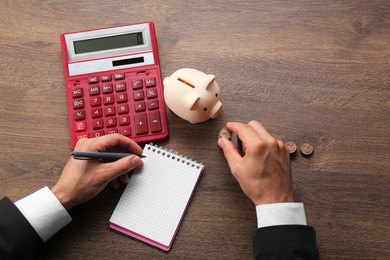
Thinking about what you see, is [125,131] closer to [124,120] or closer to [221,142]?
[124,120]

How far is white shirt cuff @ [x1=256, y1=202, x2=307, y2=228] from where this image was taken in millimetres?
800

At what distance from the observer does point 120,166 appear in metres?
0.83

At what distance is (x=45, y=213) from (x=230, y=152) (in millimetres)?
381

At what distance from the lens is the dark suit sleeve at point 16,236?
0.79 metres

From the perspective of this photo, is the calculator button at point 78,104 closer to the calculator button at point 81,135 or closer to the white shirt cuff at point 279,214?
the calculator button at point 81,135

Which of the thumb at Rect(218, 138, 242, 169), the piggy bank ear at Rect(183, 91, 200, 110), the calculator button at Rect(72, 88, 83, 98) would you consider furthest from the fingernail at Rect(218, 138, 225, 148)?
the calculator button at Rect(72, 88, 83, 98)

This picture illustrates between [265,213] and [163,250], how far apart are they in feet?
0.70

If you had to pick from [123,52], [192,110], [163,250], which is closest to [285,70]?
[192,110]

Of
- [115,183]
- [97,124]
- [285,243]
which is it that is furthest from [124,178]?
[285,243]

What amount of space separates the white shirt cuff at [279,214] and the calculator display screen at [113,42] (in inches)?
17.4

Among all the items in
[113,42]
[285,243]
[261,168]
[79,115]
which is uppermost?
[113,42]

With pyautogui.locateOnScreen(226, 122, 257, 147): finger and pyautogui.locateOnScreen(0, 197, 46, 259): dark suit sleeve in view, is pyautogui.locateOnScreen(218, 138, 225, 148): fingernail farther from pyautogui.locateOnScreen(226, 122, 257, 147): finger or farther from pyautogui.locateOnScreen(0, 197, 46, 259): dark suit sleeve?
pyautogui.locateOnScreen(0, 197, 46, 259): dark suit sleeve

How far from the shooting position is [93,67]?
92 centimetres

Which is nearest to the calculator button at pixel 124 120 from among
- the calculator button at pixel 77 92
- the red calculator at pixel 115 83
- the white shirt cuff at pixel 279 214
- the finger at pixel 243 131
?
the red calculator at pixel 115 83
